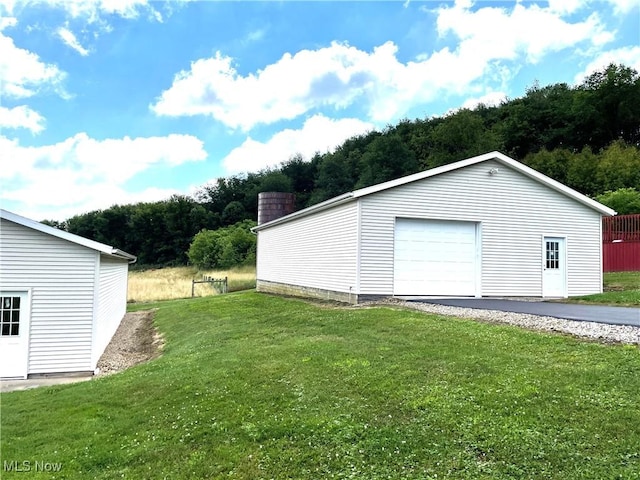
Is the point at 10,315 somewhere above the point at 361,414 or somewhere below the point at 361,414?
above

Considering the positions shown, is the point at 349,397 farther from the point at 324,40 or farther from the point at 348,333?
→ the point at 324,40

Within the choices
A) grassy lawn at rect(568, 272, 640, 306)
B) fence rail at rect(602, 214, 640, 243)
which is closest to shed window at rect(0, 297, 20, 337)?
grassy lawn at rect(568, 272, 640, 306)

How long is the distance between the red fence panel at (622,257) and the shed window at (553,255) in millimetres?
6865

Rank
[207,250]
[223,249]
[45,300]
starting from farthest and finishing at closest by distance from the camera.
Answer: [207,250] → [223,249] → [45,300]

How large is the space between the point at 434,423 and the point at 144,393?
13.6 ft

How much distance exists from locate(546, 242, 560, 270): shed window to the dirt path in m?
12.3

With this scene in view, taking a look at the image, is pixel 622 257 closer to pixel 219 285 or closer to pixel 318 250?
pixel 318 250

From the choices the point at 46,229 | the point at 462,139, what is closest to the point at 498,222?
the point at 46,229

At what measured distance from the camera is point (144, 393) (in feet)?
21.1

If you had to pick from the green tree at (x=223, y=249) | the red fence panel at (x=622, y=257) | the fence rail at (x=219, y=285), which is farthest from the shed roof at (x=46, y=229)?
the green tree at (x=223, y=249)

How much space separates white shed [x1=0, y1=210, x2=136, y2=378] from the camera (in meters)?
9.98

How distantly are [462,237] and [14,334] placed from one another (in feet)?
39.5

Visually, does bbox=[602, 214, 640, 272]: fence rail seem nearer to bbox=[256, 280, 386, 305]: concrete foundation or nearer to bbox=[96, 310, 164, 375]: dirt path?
bbox=[256, 280, 386, 305]: concrete foundation

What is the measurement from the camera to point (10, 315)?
10.1 meters
